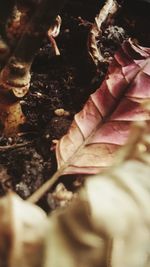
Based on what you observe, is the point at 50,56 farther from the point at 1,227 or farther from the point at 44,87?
the point at 1,227

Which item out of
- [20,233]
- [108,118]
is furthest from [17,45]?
[20,233]

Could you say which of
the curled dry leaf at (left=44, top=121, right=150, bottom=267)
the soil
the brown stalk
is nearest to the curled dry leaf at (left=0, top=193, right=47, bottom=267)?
the curled dry leaf at (left=44, top=121, right=150, bottom=267)

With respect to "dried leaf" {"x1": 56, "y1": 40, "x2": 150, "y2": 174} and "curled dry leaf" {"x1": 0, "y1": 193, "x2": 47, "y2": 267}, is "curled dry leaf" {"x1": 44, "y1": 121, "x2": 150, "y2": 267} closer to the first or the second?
"curled dry leaf" {"x1": 0, "y1": 193, "x2": 47, "y2": 267}

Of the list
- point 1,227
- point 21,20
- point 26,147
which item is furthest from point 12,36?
point 1,227

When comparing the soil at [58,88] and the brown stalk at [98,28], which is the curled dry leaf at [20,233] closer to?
the soil at [58,88]

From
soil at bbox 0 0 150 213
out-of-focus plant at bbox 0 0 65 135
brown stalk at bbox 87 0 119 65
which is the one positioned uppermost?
out-of-focus plant at bbox 0 0 65 135

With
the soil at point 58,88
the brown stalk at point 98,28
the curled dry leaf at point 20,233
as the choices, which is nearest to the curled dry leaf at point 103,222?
Result: the curled dry leaf at point 20,233
